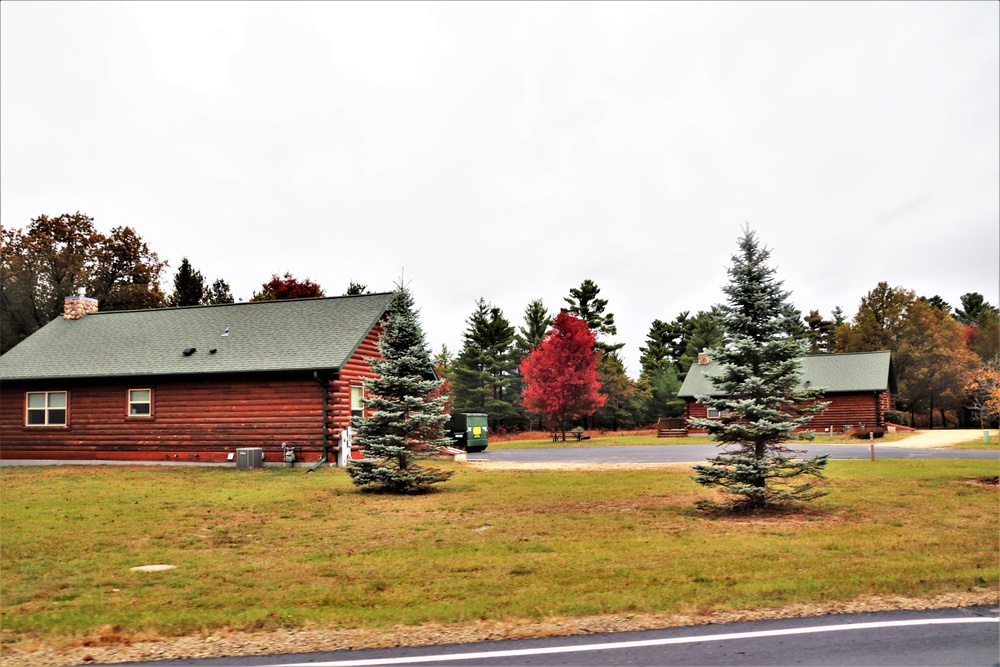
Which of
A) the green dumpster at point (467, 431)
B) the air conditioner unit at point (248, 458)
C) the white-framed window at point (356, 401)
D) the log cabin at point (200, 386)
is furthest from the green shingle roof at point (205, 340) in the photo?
the green dumpster at point (467, 431)

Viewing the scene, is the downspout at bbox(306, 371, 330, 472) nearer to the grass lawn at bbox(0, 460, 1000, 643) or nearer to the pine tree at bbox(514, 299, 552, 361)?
the grass lawn at bbox(0, 460, 1000, 643)

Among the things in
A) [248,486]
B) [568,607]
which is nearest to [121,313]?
[248,486]

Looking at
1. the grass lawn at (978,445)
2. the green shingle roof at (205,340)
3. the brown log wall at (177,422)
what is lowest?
the grass lawn at (978,445)

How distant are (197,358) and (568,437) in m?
36.5

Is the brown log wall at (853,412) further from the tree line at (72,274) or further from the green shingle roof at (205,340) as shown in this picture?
the tree line at (72,274)

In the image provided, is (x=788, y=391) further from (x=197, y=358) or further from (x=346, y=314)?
(x=197, y=358)

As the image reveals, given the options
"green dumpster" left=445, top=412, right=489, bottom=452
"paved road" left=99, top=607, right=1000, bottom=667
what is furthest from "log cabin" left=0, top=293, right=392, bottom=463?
"paved road" left=99, top=607, right=1000, bottom=667

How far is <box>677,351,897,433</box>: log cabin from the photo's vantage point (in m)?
52.1

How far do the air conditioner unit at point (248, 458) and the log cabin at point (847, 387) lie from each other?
3196cm

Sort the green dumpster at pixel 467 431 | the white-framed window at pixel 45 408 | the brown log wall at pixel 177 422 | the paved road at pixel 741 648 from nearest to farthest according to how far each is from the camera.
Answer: the paved road at pixel 741 648
the brown log wall at pixel 177 422
the white-framed window at pixel 45 408
the green dumpster at pixel 467 431

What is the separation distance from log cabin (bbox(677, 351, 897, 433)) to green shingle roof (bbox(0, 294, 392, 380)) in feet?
95.3

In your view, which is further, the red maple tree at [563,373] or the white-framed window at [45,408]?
the red maple tree at [563,373]

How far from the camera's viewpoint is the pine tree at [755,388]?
1509 cm

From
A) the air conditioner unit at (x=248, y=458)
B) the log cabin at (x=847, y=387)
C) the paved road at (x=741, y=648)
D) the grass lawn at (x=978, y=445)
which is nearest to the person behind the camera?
the paved road at (x=741, y=648)
